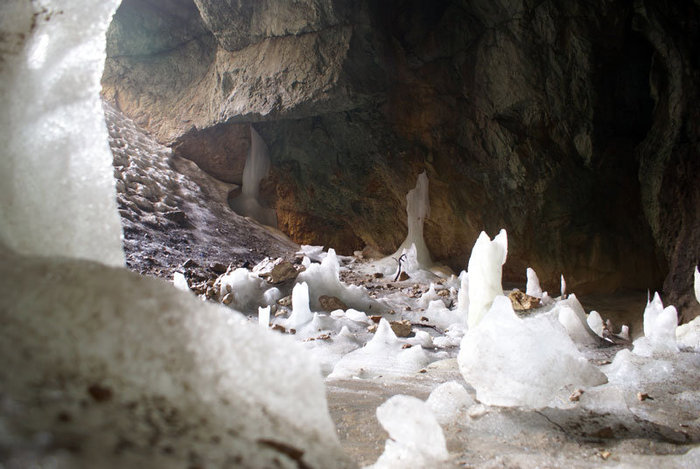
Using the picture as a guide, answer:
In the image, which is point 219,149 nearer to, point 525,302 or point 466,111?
point 466,111

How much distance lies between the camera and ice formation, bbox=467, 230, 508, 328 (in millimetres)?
2385

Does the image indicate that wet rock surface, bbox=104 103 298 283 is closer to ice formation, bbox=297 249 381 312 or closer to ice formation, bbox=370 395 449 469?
ice formation, bbox=297 249 381 312

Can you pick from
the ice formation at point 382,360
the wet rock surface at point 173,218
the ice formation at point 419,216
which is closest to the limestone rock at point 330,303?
the ice formation at point 382,360

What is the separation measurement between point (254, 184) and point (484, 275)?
802 centimetres

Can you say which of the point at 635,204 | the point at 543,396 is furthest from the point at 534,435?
the point at 635,204

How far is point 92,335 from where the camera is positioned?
68 centimetres

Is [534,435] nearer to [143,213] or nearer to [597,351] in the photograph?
[597,351]

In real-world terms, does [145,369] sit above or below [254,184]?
below

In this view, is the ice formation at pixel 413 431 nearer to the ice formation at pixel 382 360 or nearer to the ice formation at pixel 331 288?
the ice formation at pixel 382 360

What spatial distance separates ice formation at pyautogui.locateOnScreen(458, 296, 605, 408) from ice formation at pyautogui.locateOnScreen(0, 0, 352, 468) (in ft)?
3.57

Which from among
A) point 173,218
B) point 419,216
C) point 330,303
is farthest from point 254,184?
point 330,303

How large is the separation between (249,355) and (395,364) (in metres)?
2.32

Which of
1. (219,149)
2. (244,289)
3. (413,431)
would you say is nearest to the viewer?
(413,431)

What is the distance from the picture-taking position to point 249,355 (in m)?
0.80
